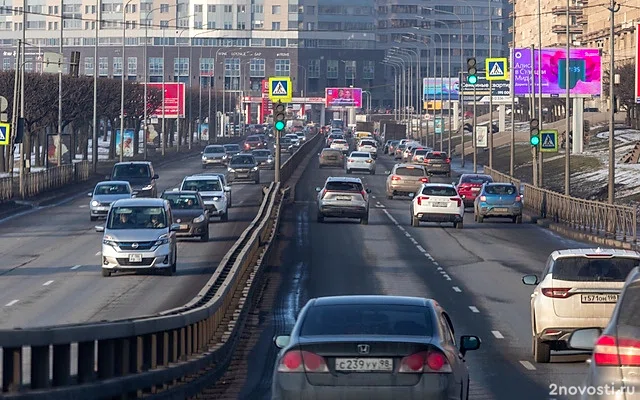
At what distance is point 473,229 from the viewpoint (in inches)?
1889

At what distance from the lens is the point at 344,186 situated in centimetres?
4722

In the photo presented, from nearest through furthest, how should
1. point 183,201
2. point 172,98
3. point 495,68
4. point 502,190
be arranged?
point 183,201
point 502,190
point 495,68
point 172,98

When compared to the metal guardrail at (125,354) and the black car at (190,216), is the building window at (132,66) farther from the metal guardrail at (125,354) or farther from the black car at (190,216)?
the metal guardrail at (125,354)

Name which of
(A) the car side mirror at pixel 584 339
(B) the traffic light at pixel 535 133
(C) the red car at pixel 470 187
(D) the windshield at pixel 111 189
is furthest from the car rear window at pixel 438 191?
(A) the car side mirror at pixel 584 339

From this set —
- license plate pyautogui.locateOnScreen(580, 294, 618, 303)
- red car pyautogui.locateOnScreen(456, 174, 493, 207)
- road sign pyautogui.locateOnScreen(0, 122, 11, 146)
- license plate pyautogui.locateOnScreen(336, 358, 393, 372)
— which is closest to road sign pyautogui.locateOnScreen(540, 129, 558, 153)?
red car pyautogui.locateOnScreen(456, 174, 493, 207)

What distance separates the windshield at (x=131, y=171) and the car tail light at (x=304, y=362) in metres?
46.2

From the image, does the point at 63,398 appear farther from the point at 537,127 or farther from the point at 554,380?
the point at 537,127

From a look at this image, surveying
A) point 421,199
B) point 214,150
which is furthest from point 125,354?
point 214,150

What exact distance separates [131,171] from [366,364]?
155 ft

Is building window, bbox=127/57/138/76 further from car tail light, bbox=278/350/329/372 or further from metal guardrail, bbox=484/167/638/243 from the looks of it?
car tail light, bbox=278/350/329/372

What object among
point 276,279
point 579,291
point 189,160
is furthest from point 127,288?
point 189,160

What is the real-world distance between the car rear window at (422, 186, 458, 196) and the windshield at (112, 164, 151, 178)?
1428cm

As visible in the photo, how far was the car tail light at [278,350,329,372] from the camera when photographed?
10812mm

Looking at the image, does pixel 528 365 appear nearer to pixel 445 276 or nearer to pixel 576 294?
pixel 576 294
